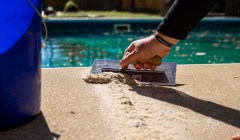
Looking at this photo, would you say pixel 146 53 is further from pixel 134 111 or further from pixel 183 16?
pixel 134 111

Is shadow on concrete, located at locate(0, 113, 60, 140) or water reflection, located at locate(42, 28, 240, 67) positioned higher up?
shadow on concrete, located at locate(0, 113, 60, 140)

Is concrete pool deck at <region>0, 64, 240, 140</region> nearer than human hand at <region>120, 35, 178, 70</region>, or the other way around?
concrete pool deck at <region>0, 64, 240, 140</region>

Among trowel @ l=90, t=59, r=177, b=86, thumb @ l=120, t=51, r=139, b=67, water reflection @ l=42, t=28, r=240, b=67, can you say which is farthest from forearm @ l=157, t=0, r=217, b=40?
water reflection @ l=42, t=28, r=240, b=67

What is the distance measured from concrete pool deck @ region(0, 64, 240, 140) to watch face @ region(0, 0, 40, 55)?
1.19ft

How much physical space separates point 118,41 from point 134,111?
6.07 m

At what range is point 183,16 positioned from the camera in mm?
1810

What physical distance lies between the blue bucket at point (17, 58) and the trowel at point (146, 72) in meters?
0.92

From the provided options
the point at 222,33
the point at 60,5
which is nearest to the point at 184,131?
the point at 222,33

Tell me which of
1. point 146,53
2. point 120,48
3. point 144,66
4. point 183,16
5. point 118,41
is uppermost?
point 183,16

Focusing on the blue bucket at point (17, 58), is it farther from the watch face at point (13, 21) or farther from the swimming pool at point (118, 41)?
the swimming pool at point (118, 41)

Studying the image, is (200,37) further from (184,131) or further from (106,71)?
(184,131)

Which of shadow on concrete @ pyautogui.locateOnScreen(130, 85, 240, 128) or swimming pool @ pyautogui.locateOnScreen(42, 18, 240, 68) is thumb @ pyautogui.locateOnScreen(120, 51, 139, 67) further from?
swimming pool @ pyautogui.locateOnScreen(42, 18, 240, 68)

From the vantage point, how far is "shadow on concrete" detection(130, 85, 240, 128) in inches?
67.3

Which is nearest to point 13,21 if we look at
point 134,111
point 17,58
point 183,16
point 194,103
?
point 17,58
